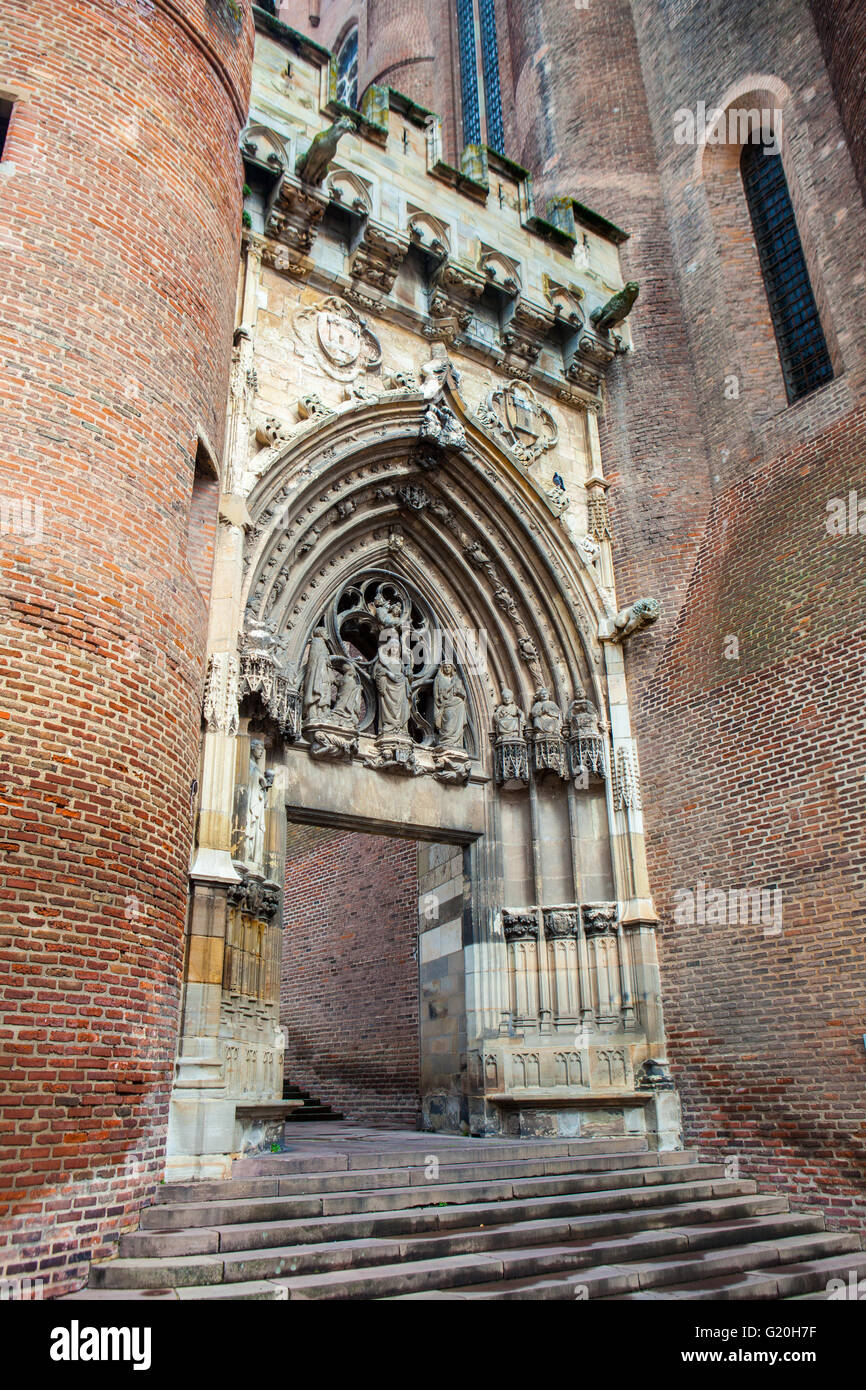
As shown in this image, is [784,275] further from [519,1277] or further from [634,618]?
[519,1277]

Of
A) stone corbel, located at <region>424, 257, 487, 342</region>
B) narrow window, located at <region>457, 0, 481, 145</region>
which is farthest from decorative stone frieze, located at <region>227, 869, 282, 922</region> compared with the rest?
narrow window, located at <region>457, 0, 481, 145</region>

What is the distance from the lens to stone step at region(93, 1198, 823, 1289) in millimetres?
4562

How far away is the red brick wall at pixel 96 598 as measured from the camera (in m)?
4.93

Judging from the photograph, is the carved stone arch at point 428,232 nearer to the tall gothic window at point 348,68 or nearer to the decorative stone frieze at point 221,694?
the decorative stone frieze at point 221,694

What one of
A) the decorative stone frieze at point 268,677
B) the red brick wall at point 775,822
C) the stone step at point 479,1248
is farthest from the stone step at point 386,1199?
the decorative stone frieze at point 268,677

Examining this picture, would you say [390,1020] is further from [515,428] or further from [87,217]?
[87,217]

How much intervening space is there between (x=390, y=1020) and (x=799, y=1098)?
17.2ft

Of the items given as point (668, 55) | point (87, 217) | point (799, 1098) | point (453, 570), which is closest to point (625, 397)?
point (453, 570)

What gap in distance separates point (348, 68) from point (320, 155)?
17.9 meters

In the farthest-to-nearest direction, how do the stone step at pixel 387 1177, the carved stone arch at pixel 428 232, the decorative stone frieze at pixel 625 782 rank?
the carved stone arch at pixel 428 232 < the decorative stone frieze at pixel 625 782 < the stone step at pixel 387 1177

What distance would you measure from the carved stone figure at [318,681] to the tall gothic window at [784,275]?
18.5 ft

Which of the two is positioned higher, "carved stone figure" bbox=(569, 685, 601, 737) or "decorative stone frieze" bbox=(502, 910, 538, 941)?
"carved stone figure" bbox=(569, 685, 601, 737)

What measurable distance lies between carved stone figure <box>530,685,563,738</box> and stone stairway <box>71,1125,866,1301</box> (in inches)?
159

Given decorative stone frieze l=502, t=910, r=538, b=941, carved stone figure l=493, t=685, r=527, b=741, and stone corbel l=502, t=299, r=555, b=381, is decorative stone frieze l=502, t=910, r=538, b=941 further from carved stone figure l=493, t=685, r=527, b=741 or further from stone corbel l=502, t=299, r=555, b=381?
stone corbel l=502, t=299, r=555, b=381
